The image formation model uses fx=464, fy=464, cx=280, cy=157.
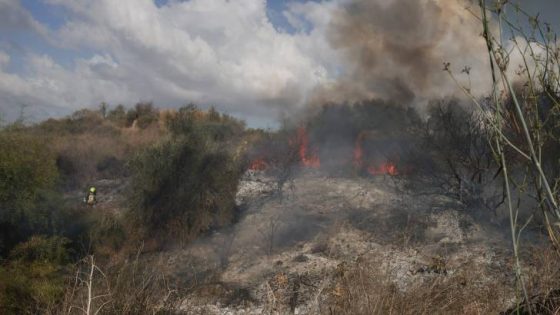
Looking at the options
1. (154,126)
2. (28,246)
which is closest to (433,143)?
(28,246)

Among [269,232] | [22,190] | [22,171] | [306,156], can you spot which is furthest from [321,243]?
[306,156]

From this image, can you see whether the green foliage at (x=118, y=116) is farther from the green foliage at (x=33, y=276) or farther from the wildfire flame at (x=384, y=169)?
the green foliage at (x=33, y=276)

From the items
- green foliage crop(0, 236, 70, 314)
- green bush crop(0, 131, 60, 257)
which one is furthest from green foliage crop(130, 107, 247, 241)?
green foliage crop(0, 236, 70, 314)

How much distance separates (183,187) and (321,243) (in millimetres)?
5403

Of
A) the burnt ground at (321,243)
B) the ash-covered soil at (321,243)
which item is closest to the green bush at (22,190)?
the burnt ground at (321,243)

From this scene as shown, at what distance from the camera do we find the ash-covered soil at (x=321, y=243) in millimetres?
10680

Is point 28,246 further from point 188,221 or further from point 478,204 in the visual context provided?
point 478,204

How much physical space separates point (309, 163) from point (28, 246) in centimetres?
1393

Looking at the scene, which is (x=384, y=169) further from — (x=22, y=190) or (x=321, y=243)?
(x=22, y=190)

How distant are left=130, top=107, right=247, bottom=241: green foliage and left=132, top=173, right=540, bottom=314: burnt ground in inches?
29.8

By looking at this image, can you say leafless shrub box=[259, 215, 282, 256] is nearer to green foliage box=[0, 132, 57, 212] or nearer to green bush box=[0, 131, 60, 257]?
green bush box=[0, 131, 60, 257]

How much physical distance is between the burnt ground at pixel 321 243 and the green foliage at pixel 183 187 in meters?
0.76

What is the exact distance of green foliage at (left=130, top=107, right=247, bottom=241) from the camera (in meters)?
15.7

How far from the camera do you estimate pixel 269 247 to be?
14.4 meters
